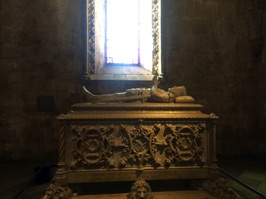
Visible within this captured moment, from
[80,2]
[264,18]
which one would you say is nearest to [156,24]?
[80,2]

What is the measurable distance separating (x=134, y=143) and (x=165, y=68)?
3.00 meters

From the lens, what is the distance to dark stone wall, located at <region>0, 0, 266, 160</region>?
538 centimetres

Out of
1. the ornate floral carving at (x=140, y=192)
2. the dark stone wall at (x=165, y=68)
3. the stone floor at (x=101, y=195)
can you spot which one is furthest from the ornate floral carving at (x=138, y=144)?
the dark stone wall at (x=165, y=68)

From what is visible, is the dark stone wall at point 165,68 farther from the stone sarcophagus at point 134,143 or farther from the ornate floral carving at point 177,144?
the ornate floral carving at point 177,144

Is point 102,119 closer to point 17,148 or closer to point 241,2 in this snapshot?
point 17,148

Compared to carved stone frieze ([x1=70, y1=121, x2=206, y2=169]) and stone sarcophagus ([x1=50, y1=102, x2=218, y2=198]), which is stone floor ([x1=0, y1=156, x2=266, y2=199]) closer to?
stone sarcophagus ([x1=50, y1=102, x2=218, y2=198])

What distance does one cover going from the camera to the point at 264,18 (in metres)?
5.70

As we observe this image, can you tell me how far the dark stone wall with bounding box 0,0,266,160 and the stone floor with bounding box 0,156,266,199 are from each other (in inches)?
21.5

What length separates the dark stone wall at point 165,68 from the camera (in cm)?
538

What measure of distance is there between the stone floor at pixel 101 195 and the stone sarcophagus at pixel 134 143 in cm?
22

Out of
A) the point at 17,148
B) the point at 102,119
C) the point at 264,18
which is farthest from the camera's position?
the point at 264,18

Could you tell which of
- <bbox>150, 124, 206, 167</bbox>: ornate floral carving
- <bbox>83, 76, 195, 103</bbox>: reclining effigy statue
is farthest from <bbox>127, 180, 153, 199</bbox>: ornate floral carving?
<bbox>83, 76, 195, 103</bbox>: reclining effigy statue

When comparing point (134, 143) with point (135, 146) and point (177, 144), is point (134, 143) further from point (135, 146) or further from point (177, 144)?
point (177, 144)

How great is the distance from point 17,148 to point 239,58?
5.31 meters
